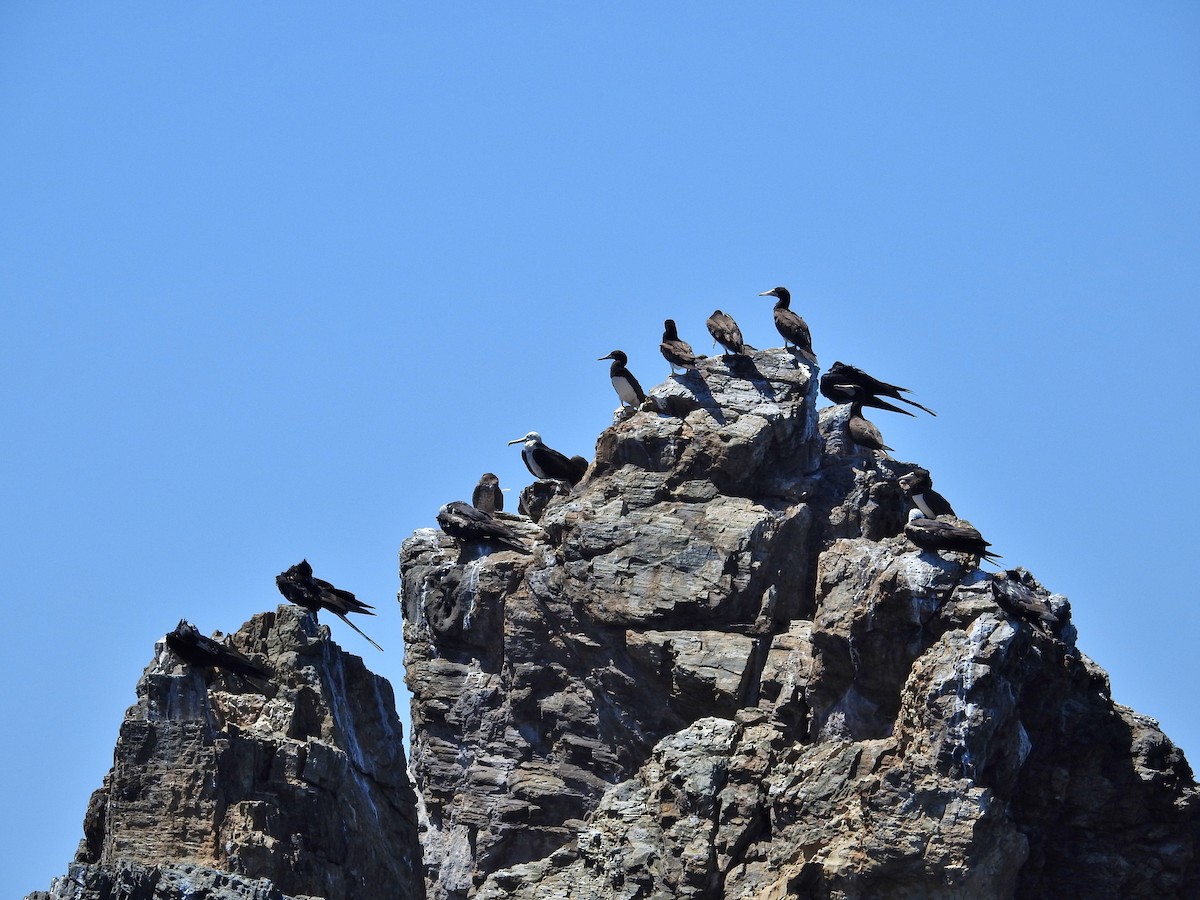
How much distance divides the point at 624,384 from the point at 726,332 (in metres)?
2.28

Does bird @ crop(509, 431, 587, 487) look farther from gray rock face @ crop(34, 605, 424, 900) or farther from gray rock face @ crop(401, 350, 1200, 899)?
gray rock face @ crop(34, 605, 424, 900)

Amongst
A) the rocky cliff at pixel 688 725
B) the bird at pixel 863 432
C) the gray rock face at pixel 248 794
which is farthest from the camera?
the bird at pixel 863 432

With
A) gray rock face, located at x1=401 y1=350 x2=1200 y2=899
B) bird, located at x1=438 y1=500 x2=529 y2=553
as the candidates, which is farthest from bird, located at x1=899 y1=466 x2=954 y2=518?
bird, located at x1=438 y1=500 x2=529 y2=553

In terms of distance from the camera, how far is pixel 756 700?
40188mm

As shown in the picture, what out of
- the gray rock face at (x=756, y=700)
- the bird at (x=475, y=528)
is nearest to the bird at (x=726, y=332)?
the gray rock face at (x=756, y=700)

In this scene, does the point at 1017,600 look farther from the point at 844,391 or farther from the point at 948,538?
the point at 844,391

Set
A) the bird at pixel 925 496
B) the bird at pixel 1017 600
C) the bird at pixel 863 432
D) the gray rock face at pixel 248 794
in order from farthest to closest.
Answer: the bird at pixel 863 432
the bird at pixel 925 496
the bird at pixel 1017 600
the gray rock face at pixel 248 794

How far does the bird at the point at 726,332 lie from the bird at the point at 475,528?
190 inches

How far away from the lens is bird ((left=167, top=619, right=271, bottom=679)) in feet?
116

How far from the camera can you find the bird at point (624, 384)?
4488cm

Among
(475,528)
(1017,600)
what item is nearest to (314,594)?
(475,528)

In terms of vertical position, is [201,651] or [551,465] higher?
[551,465]

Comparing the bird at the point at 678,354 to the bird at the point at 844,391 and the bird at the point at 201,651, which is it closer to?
the bird at the point at 844,391

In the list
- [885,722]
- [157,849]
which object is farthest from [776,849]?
[157,849]
